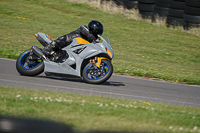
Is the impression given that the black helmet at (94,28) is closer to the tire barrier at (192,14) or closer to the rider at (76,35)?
the rider at (76,35)

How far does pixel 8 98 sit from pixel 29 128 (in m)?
3.44

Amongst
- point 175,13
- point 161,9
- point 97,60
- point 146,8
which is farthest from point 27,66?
point 146,8

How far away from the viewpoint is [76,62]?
7.87 m

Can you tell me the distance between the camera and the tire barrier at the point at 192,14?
1800cm

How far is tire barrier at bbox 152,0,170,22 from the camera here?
1998 centimetres

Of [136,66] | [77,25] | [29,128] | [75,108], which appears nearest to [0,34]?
[77,25]

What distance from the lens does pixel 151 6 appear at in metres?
20.9

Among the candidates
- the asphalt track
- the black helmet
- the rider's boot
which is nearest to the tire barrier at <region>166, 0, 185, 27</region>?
the asphalt track

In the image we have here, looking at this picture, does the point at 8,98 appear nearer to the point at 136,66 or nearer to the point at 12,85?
the point at 12,85

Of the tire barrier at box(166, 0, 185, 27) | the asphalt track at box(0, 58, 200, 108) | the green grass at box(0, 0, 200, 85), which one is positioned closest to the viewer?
the asphalt track at box(0, 58, 200, 108)

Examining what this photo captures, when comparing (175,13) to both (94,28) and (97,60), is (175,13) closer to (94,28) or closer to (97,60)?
(94,28)

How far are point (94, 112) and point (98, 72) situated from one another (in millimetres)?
2831

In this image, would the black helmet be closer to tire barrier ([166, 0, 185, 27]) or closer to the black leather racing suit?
the black leather racing suit

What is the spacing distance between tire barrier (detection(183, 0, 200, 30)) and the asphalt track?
982 centimetres
